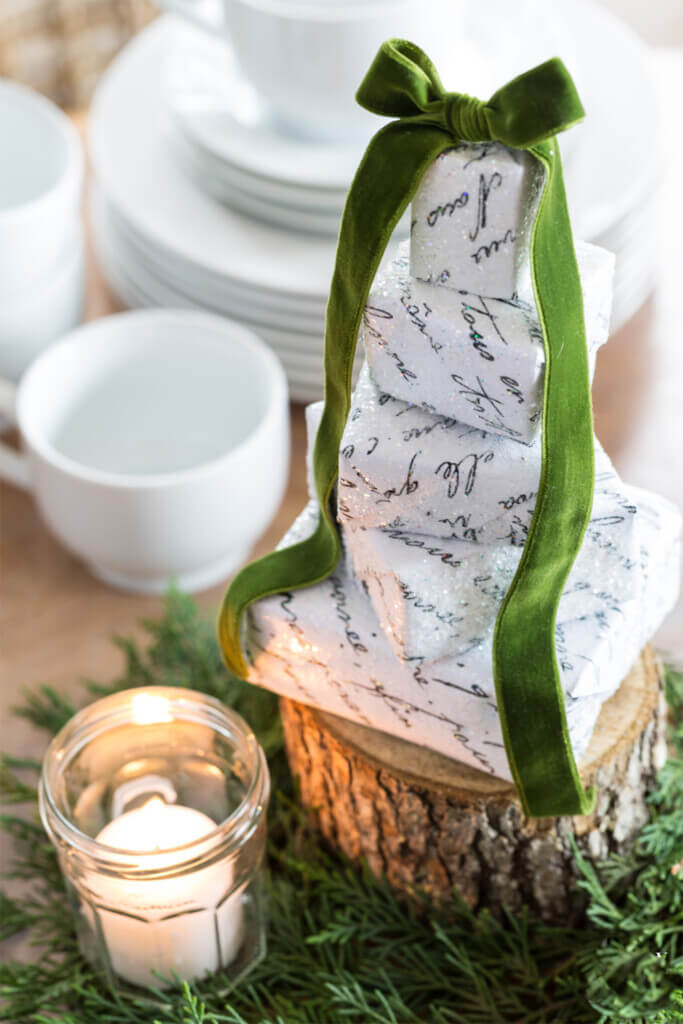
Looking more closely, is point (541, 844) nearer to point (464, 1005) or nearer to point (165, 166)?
point (464, 1005)

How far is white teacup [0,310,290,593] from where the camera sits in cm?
68

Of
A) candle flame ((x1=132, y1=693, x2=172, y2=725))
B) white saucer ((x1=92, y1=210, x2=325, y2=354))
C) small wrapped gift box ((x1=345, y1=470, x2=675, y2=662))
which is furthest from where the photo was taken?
white saucer ((x1=92, y1=210, x2=325, y2=354))

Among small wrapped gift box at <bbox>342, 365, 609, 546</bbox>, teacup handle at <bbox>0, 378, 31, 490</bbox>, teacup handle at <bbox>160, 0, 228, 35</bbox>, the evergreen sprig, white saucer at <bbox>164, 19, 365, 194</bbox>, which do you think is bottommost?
the evergreen sprig

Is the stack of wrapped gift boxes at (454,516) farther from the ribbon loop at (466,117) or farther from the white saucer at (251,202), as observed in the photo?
the white saucer at (251,202)

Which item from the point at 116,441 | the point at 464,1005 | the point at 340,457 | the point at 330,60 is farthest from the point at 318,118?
the point at 464,1005

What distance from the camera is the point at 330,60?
29.2 inches

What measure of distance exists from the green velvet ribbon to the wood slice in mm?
38

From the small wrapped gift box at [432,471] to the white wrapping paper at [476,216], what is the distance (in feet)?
0.18

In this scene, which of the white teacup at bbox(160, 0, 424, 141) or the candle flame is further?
the white teacup at bbox(160, 0, 424, 141)

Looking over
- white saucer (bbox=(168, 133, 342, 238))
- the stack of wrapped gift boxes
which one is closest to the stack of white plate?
white saucer (bbox=(168, 133, 342, 238))

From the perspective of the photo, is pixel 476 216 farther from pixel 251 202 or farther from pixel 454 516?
pixel 251 202

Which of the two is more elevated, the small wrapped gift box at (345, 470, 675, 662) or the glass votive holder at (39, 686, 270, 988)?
the small wrapped gift box at (345, 470, 675, 662)

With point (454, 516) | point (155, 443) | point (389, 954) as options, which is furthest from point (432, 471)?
point (155, 443)

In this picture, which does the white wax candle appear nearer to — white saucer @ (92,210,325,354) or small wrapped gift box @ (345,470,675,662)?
small wrapped gift box @ (345,470,675,662)
